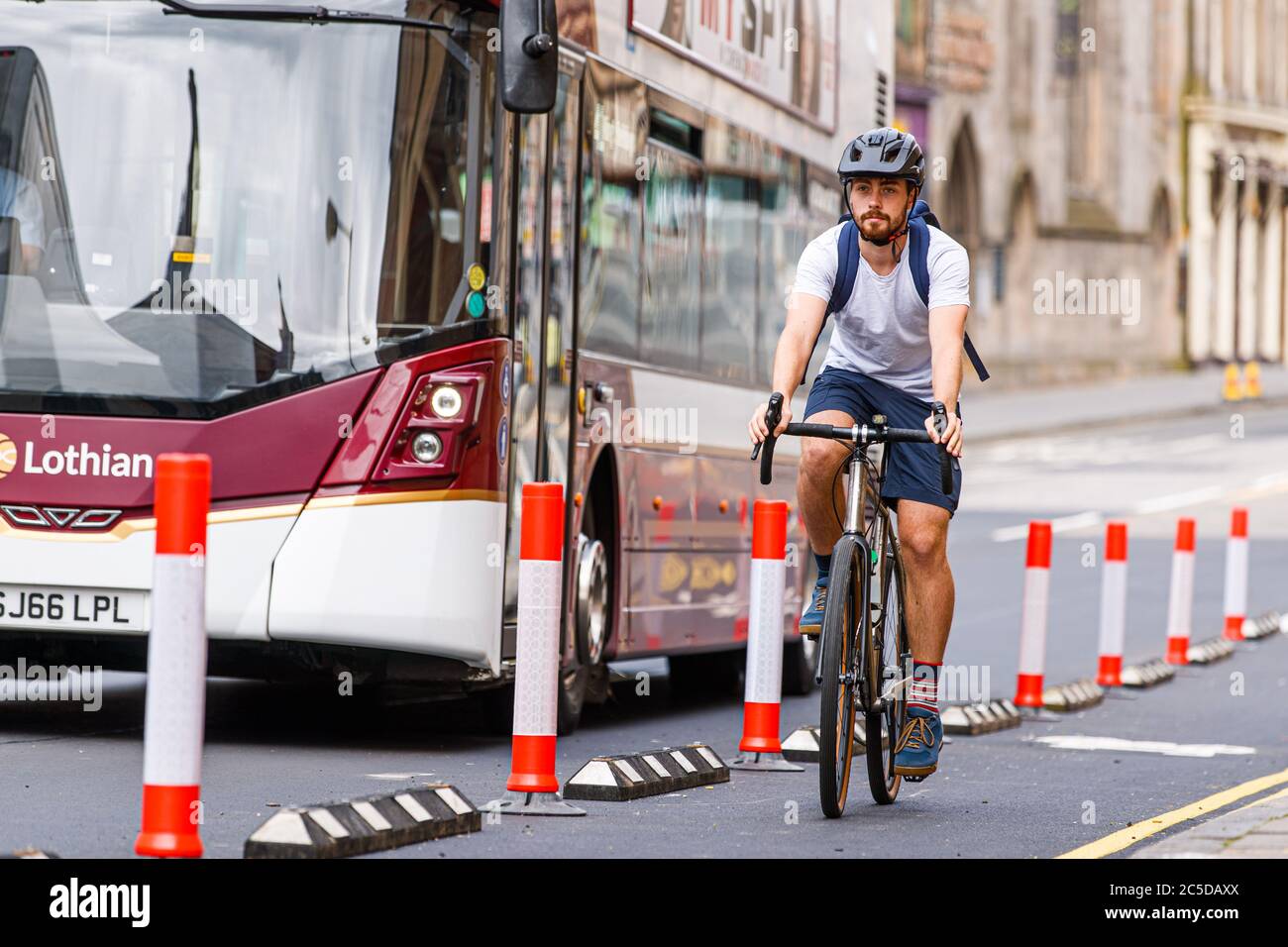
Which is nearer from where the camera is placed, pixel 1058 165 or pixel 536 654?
pixel 536 654

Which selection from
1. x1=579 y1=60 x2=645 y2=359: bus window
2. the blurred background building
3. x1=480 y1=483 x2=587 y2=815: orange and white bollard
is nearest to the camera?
x1=480 y1=483 x2=587 y2=815: orange and white bollard

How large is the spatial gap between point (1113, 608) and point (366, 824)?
886 cm

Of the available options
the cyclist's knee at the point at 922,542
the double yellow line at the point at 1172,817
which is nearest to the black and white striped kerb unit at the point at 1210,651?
the double yellow line at the point at 1172,817

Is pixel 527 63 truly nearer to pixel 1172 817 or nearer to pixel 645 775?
pixel 645 775

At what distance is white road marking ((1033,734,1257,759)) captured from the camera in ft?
37.0

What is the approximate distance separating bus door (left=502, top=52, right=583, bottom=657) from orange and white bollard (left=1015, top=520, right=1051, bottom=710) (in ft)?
11.9

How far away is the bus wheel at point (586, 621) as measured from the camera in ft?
34.6

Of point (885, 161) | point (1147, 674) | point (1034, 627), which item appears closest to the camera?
point (885, 161)

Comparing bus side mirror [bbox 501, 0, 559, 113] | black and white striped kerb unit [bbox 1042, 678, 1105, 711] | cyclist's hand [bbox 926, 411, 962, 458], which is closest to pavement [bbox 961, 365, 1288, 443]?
black and white striped kerb unit [bbox 1042, 678, 1105, 711]

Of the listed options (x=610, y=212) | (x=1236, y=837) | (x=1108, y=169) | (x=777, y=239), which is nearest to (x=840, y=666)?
(x=1236, y=837)

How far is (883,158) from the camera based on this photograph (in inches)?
312

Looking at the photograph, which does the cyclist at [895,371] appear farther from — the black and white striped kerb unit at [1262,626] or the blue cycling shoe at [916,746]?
the black and white striped kerb unit at [1262,626]

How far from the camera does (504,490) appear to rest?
9.60 m

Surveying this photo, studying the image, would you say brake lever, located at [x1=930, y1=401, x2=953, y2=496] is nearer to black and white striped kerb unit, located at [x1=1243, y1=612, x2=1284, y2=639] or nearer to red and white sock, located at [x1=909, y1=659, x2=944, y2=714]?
red and white sock, located at [x1=909, y1=659, x2=944, y2=714]
